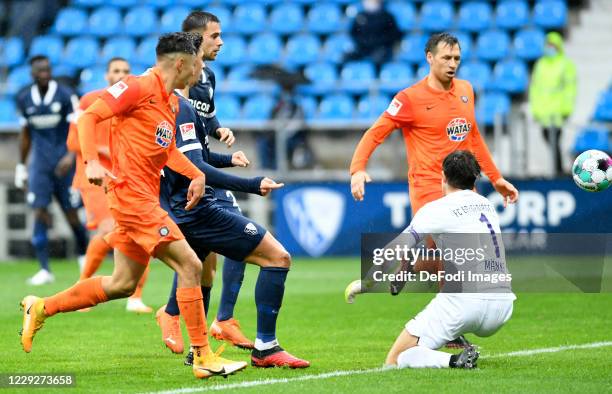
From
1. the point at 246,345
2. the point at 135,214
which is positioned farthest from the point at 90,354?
the point at 135,214

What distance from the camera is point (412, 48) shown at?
67.0 ft

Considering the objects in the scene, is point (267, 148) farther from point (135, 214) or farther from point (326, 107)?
point (135, 214)

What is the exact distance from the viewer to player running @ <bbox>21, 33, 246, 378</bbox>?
6.93 meters

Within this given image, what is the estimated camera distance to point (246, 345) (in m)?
8.48

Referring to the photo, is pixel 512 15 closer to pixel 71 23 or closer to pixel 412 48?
pixel 412 48

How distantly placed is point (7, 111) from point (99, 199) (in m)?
9.82

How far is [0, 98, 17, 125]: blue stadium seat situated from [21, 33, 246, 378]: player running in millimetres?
13858

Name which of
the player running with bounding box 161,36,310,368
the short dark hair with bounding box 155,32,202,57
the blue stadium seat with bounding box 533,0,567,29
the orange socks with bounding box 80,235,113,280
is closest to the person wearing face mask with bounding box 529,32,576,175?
the blue stadium seat with bounding box 533,0,567,29

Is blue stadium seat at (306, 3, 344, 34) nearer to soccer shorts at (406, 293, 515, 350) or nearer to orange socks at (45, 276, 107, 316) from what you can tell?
orange socks at (45, 276, 107, 316)

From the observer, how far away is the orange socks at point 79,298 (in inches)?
289

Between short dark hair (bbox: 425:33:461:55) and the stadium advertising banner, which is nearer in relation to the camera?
short dark hair (bbox: 425:33:461:55)

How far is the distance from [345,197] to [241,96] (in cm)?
430

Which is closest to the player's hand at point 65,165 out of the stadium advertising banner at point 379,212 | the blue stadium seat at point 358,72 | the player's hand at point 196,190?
the stadium advertising banner at point 379,212

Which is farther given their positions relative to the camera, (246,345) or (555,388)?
(246,345)
